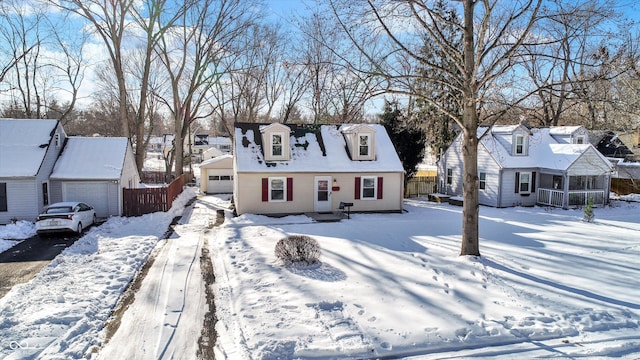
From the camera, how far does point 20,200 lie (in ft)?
58.2

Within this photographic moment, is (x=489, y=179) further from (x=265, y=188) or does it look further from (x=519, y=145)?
(x=265, y=188)

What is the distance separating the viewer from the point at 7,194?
17625 mm

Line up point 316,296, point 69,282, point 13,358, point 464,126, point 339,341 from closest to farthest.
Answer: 1. point 13,358
2. point 339,341
3. point 316,296
4. point 69,282
5. point 464,126

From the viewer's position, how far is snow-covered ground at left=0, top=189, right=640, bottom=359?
6.58 meters

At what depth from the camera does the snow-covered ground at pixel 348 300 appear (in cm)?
658

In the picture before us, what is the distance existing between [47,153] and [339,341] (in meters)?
18.8

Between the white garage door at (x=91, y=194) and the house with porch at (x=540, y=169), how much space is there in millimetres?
21297

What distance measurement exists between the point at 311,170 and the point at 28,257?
40.1 ft

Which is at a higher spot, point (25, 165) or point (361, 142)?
point (361, 142)

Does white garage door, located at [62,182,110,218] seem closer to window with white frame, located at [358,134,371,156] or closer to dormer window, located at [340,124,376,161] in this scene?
dormer window, located at [340,124,376,161]

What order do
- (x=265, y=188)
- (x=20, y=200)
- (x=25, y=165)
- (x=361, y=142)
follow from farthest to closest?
(x=361, y=142)
(x=265, y=188)
(x=25, y=165)
(x=20, y=200)

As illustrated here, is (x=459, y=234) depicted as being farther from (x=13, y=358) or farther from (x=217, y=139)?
(x=217, y=139)

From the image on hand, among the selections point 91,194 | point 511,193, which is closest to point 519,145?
point 511,193

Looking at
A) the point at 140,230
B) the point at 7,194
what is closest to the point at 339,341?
the point at 140,230
